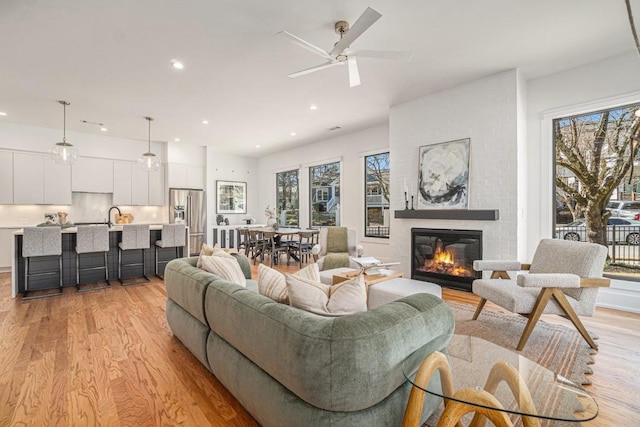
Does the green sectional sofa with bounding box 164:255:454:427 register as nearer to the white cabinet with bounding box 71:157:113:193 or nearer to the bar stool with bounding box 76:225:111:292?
the bar stool with bounding box 76:225:111:292

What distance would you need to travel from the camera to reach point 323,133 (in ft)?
22.1

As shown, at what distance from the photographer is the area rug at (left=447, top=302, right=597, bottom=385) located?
2.21 meters

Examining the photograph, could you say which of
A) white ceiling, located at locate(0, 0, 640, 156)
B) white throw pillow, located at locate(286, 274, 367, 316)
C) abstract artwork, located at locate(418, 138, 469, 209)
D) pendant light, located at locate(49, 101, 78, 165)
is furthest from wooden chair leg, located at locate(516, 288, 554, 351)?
pendant light, located at locate(49, 101, 78, 165)

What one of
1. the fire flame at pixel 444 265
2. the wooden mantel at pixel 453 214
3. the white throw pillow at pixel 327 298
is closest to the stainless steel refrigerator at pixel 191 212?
the wooden mantel at pixel 453 214

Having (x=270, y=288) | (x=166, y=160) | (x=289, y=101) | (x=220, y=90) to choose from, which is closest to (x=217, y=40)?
(x=220, y=90)

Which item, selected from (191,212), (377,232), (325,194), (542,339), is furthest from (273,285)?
(191,212)

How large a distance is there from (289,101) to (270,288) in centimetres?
368

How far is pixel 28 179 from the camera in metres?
5.99

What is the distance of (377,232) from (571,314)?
12.9 ft

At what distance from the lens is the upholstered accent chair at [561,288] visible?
2445 millimetres

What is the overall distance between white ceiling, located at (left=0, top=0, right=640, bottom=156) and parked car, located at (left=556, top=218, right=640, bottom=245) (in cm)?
193

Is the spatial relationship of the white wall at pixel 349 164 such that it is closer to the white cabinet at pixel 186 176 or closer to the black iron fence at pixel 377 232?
the black iron fence at pixel 377 232

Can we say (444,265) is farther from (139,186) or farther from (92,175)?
(92,175)

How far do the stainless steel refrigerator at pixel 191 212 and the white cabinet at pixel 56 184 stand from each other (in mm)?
1976
